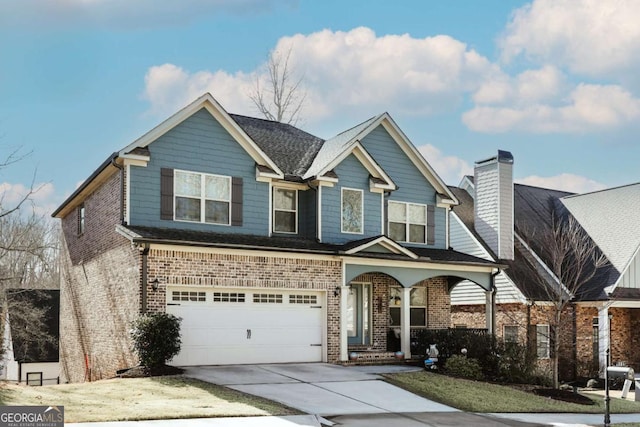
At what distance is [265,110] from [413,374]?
2426cm

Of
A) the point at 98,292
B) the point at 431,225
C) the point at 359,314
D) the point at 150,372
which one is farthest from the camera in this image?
the point at 431,225

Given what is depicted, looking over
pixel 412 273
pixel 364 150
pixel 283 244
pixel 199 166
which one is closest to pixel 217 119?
pixel 199 166

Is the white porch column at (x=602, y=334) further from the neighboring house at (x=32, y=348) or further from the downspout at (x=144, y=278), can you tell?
the neighboring house at (x=32, y=348)

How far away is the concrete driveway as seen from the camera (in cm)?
1570

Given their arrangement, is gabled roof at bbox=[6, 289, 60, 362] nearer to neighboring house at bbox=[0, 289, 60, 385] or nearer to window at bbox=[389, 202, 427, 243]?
neighboring house at bbox=[0, 289, 60, 385]

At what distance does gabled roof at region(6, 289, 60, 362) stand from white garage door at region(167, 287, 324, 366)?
12.0m

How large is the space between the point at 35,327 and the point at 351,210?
14.2 metres

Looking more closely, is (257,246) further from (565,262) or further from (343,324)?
(565,262)

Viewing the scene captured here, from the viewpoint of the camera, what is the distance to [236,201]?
73.7 ft

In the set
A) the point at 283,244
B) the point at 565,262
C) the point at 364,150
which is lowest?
the point at 565,262

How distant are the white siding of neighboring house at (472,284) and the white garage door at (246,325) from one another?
8.99 m

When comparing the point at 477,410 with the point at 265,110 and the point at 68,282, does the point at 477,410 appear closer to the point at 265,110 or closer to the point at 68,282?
the point at 68,282

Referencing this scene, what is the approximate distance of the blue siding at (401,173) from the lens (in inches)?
1036

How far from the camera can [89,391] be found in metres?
16.0
